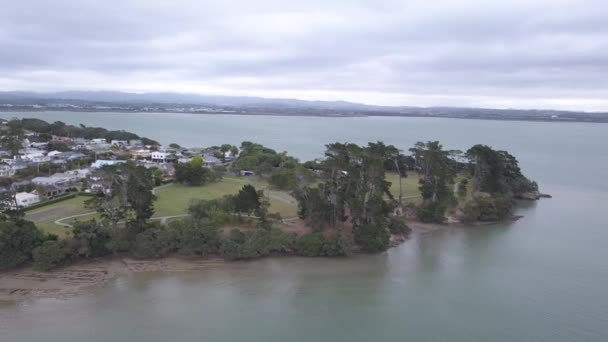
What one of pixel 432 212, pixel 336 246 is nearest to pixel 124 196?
pixel 336 246

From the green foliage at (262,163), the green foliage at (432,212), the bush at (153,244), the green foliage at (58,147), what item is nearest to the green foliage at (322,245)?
the bush at (153,244)

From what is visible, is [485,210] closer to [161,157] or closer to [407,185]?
[407,185]

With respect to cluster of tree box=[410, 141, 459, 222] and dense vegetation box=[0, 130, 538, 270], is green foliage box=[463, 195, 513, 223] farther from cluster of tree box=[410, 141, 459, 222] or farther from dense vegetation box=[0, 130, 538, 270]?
cluster of tree box=[410, 141, 459, 222]

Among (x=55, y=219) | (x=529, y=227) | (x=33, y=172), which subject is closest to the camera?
(x=55, y=219)

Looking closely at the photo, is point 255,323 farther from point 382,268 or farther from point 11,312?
point 11,312

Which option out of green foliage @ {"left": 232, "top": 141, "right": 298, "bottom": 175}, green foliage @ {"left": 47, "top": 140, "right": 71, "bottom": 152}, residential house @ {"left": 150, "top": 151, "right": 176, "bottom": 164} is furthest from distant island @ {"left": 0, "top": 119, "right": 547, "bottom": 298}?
green foliage @ {"left": 47, "top": 140, "right": 71, "bottom": 152}

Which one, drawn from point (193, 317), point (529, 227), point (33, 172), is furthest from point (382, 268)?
point (33, 172)
